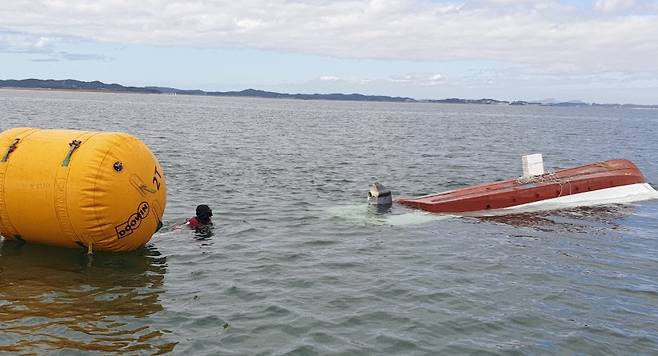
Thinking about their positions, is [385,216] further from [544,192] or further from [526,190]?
[544,192]

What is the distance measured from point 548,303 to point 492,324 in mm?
1740

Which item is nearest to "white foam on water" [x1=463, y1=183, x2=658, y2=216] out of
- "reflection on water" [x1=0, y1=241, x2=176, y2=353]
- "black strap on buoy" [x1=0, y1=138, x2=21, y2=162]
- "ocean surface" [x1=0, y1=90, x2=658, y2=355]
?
"ocean surface" [x1=0, y1=90, x2=658, y2=355]

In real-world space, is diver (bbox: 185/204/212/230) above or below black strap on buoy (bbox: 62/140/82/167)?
below

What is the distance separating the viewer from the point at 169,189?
2059 centimetres

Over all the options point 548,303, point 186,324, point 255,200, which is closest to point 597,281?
point 548,303

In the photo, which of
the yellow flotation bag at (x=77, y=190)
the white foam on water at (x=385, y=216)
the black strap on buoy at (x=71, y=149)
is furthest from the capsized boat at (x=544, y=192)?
the black strap on buoy at (x=71, y=149)

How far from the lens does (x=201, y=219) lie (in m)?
14.4

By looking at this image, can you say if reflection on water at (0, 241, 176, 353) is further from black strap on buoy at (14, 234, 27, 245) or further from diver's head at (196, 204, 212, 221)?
diver's head at (196, 204, 212, 221)

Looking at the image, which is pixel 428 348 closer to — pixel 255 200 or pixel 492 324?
pixel 492 324

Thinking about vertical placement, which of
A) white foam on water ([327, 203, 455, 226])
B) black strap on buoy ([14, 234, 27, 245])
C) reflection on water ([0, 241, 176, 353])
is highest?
black strap on buoy ([14, 234, 27, 245])

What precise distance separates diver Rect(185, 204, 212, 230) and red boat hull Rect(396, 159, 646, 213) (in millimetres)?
6827

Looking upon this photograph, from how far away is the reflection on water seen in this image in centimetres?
791

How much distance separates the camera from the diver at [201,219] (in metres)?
A: 14.3

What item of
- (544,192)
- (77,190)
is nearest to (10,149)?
(77,190)
